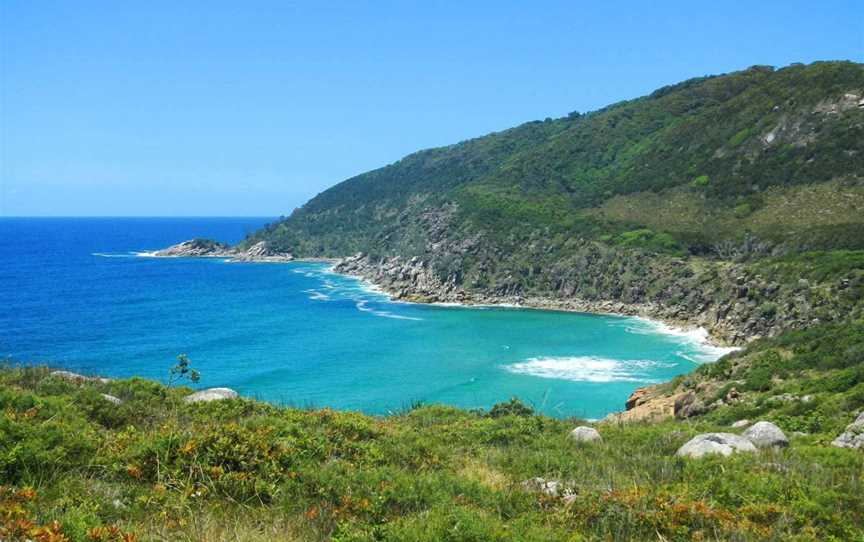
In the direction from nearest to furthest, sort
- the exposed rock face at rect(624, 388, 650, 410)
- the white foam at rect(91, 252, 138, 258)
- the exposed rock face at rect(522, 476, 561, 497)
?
1. the exposed rock face at rect(522, 476, 561, 497)
2. the exposed rock face at rect(624, 388, 650, 410)
3. the white foam at rect(91, 252, 138, 258)

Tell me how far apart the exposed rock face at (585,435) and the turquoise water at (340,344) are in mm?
18295

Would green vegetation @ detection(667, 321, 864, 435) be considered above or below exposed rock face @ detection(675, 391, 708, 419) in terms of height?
above

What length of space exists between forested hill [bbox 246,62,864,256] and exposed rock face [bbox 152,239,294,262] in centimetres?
551

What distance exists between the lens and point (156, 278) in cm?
10025

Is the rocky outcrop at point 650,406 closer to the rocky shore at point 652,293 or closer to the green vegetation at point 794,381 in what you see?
the green vegetation at point 794,381

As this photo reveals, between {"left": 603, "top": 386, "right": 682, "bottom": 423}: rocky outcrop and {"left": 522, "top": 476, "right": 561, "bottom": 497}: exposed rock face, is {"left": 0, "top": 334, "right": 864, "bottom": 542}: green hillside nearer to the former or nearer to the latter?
{"left": 522, "top": 476, "right": 561, "bottom": 497}: exposed rock face

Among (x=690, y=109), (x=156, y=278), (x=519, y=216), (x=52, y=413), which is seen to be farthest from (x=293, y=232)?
(x=52, y=413)

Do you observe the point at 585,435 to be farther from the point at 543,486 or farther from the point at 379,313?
the point at 379,313

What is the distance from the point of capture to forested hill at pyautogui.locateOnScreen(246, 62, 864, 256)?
225 feet

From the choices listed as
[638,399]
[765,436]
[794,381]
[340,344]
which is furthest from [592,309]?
[765,436]

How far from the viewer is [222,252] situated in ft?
503

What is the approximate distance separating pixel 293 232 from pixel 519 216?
281 ft

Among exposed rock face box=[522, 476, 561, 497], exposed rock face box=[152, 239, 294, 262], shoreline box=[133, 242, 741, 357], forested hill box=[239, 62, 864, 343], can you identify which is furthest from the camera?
exposed rock face box=[152, 239, 294, 262]

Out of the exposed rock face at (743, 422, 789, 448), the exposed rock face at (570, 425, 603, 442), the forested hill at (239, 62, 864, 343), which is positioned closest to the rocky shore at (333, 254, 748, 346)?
the forested hill at (239, 62, 864, 343)
